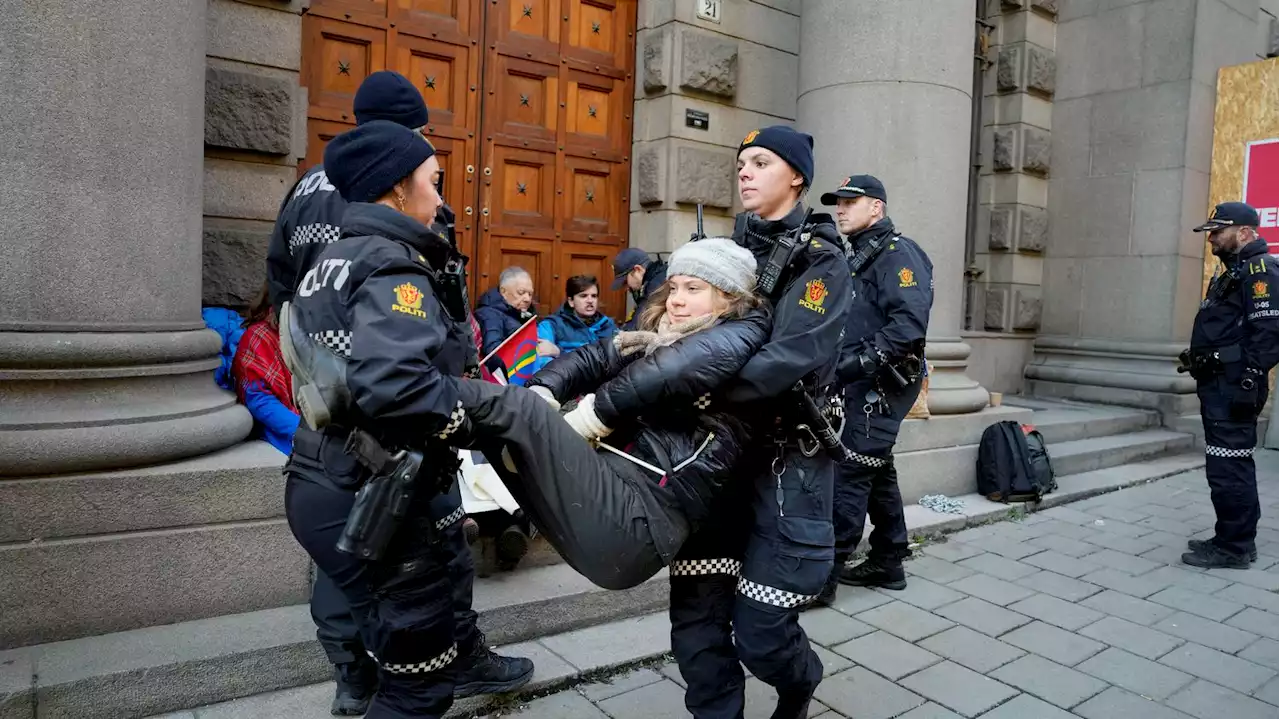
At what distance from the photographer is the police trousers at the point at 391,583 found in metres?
2.43

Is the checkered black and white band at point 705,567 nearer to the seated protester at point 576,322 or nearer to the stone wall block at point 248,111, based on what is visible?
the seated protester at point 576,322

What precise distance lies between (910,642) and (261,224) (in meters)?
4.09

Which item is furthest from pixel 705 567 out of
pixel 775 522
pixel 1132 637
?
pixel 1132 637

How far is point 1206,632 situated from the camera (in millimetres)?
4438

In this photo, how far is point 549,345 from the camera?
5.64 meters

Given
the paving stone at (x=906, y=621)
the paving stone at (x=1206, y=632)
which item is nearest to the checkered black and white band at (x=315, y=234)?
the paving stone at (x=906, y=621)

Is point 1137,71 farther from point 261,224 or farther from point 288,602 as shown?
point 288,602

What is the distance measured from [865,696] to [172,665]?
2702 mm

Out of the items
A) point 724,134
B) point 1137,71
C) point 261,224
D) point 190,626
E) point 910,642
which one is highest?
point 1137,71

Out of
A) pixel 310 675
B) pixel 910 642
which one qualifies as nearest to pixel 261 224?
pixel 310 675

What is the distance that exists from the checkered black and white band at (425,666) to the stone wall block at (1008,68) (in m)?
9.40

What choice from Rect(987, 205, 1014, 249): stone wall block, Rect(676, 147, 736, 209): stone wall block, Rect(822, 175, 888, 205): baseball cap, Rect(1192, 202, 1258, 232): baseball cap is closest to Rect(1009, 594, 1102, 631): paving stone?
Rect(822, 175, 888, 205): baseball cap

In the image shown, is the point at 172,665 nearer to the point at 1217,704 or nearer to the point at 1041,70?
the point at 1217,704

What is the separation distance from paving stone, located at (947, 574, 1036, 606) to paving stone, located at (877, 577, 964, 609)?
10 centimetres
